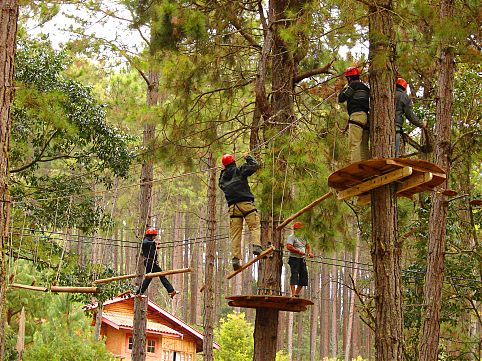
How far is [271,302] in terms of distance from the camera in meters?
8.94

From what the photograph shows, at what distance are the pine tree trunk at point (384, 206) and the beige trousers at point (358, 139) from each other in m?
0.14

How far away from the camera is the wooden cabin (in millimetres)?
23859

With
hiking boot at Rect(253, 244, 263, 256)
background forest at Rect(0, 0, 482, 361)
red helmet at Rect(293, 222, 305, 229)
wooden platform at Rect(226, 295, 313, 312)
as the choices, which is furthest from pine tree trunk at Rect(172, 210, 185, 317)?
hiking boot at Rect(253, 244, 263, 256)

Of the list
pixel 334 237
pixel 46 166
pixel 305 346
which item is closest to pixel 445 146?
pixel 334 237

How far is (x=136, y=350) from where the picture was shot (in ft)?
47.2

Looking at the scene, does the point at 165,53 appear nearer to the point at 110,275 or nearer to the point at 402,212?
the point at 110,275

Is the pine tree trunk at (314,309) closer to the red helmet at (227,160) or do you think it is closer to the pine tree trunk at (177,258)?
the pine tree trunk at (177,258)

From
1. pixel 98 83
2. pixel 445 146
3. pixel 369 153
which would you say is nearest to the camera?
pixel 369 153

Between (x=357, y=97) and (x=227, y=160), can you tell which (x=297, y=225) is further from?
(x=357, y=97)

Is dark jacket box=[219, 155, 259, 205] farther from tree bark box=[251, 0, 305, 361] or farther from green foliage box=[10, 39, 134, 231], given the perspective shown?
green foliage box=[10, 39, 134, 231]

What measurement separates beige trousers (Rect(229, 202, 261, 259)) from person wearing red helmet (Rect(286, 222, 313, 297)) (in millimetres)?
1550

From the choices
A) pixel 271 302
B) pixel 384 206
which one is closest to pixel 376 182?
pixel 384 206

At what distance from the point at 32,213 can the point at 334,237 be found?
5658 millimetres

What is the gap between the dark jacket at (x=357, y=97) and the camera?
762 cm
